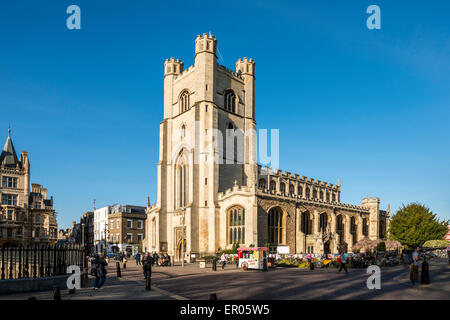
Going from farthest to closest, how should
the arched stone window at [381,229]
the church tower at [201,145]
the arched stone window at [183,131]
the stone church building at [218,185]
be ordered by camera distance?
1. the arched stone window at [381,229]
2. the arched stone window at [183,131]
3. the church tower at [201,145]
4. the stone church building at [218,185]

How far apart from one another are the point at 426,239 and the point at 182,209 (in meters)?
37.2

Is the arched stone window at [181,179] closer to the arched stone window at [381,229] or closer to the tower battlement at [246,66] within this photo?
the tower battlement at [246,66]

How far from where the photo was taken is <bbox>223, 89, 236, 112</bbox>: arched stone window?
5138 cm

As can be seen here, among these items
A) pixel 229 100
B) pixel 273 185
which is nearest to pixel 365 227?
pixel 273 185

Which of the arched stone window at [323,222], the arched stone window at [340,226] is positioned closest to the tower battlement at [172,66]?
the arched stone window at [323,222]

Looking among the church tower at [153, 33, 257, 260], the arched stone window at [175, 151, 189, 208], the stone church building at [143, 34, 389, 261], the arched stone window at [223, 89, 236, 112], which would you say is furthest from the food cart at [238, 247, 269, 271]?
the arched stone window at [223, 89, 236, 112]

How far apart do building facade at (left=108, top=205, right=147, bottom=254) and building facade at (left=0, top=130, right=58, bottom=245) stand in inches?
471

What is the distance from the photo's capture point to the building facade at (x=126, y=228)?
2852 inches

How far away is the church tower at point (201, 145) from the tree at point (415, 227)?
25487 mm

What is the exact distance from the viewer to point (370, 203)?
209ft

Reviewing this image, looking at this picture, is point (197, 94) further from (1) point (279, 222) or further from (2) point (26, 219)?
(2) point (26, 219)

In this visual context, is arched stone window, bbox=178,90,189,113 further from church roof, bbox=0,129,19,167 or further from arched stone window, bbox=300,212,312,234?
church roof, bbox=0,129,19,167
